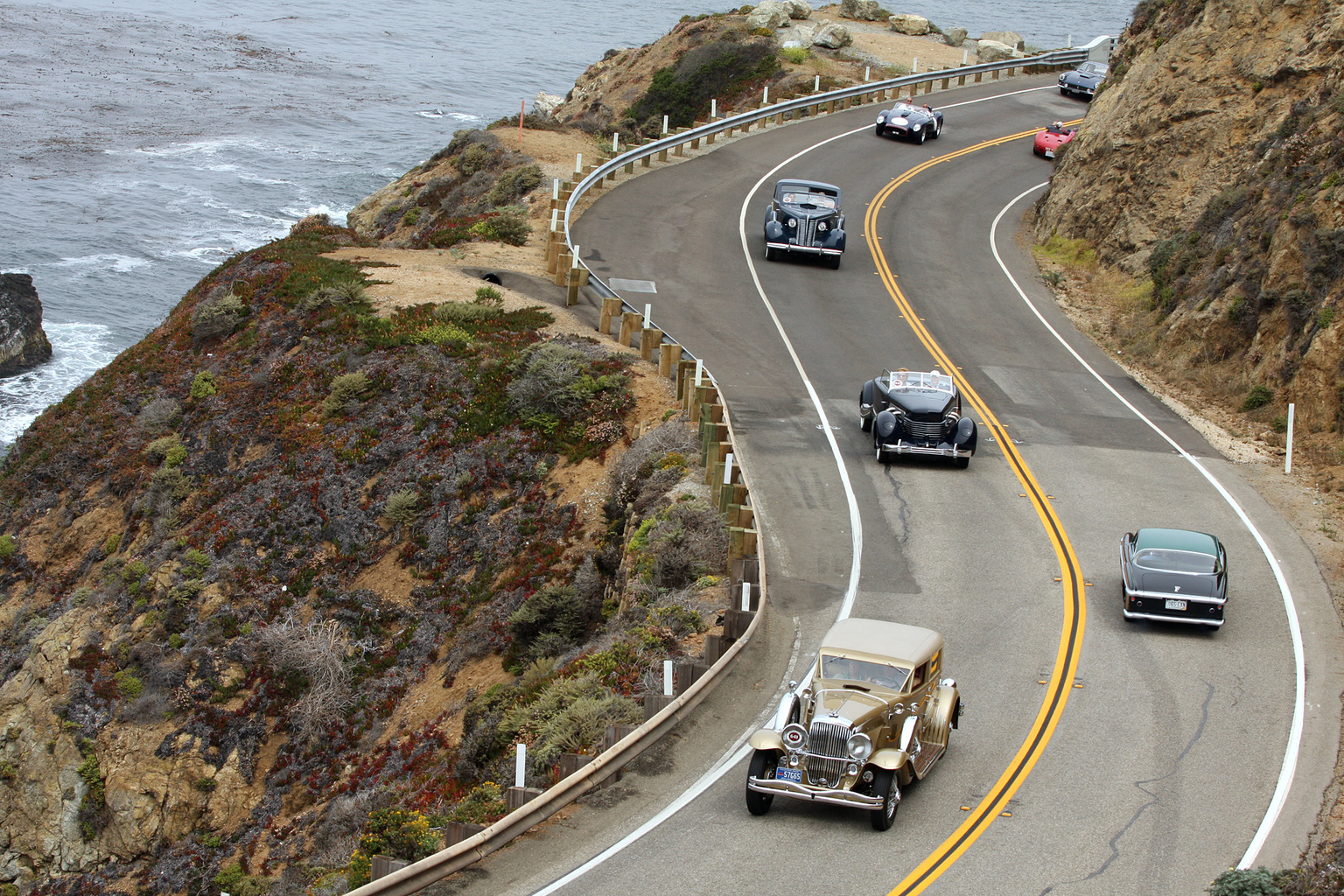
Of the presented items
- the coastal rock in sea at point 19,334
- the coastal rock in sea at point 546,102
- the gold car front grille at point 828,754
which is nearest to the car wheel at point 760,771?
the gold car front grille at point 828,754

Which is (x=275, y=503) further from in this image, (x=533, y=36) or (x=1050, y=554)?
(x=533, y=36)

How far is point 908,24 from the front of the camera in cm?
6506

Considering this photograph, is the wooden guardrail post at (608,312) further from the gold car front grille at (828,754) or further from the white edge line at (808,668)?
the gold car front grille at (828,754)

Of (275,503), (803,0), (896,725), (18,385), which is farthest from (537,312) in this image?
(803,0)

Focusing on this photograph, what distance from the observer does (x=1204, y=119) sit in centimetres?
3472

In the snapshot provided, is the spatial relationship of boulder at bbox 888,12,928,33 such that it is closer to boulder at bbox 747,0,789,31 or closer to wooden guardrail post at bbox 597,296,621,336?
boulder at bbox 747,0,789,31

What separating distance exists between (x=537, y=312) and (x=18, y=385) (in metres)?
27.6

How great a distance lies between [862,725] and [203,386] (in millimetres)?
21127

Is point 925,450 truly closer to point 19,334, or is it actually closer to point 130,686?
point 130,686

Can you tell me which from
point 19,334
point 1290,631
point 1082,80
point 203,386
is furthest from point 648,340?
point 1082,80

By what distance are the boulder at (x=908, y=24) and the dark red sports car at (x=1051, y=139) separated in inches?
770

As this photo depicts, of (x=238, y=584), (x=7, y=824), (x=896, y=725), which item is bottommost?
(x=7, y=824)

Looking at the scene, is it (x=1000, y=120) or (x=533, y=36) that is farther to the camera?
(x=533, y=36)

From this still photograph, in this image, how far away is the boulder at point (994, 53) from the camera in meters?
61.5
